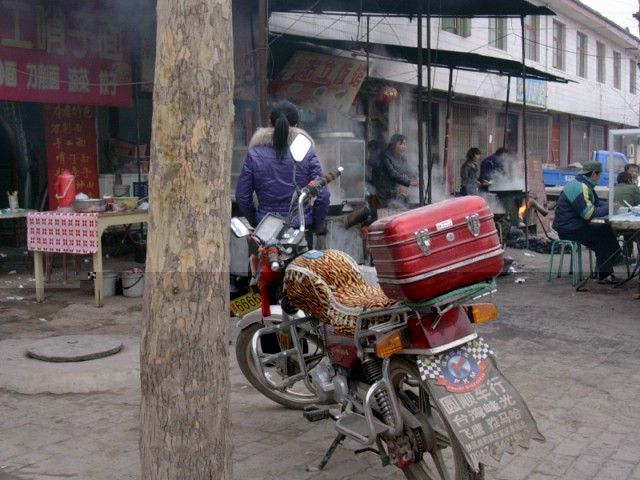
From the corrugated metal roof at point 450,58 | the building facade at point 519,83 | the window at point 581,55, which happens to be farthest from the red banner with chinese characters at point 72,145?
the window at point 581,55

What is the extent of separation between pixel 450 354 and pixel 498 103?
1836 centimetres

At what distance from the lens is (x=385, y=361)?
352 centimetres

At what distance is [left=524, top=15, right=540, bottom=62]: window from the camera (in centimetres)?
2175

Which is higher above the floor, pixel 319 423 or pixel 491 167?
pixel 491 167

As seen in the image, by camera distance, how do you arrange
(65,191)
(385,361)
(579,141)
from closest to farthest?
(385,361), (65,191), (579,141)

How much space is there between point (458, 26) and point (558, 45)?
290 inches

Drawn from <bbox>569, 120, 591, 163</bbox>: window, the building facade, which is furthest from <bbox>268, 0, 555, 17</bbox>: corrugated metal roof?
<bbox>569, 120, 591, 163</bbox>: window

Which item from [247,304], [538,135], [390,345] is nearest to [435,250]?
[390,345]

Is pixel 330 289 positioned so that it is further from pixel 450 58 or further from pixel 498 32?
pixel 498 32

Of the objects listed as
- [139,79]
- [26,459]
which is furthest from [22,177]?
[26,459]

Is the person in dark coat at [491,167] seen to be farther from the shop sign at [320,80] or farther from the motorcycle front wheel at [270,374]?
the motorcycle front wheel at [270,374]

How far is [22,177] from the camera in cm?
1095

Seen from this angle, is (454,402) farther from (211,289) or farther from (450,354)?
(211,289)

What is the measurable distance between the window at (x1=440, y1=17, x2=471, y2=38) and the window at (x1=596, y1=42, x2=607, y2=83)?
11186mm
